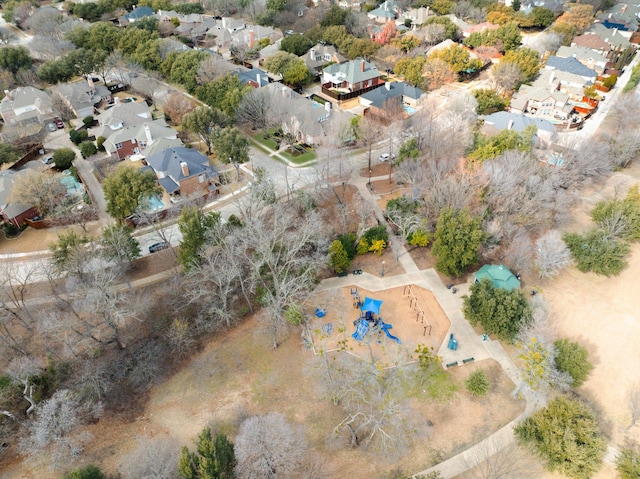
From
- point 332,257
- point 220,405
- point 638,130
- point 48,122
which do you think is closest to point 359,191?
point 332,257

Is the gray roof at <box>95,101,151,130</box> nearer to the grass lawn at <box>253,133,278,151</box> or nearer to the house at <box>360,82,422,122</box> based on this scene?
the grass lawn at <box>253,133,278,151</box>

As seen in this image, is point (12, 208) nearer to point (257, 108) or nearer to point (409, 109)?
point (257, 108)

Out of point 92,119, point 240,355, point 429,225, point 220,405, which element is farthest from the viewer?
point 92,119

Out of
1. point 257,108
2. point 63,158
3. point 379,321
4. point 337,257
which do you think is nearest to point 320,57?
point 257,108

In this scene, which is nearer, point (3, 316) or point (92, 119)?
point (3, 316)

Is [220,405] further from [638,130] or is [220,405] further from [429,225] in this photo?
[638,130]

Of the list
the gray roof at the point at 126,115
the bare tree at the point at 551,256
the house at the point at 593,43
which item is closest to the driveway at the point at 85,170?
the gray roof at the point at 126,115
